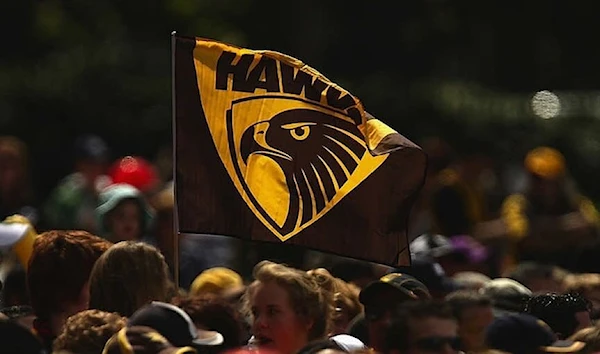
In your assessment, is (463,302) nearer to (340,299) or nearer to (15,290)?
(340,299)

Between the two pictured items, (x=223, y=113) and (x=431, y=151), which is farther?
(x=431, y=151)

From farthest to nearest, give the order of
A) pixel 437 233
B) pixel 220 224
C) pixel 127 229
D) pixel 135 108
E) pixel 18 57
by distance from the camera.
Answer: pixel 18 57
pixel 135 108
pixel 437 233
pixel 127 229
pixel 220 224

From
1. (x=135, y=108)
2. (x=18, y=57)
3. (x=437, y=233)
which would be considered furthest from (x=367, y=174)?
(x=18, y=57)

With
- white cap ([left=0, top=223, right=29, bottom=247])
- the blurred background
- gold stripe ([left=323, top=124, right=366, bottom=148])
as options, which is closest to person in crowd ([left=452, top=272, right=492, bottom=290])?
gold stripe ([left=323, top=124, right=366, bottom=148])

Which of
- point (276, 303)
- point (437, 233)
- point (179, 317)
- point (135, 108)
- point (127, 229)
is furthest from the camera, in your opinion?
point (135, 108)

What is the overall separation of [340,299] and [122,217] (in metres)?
3.36

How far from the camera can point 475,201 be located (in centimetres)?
1662

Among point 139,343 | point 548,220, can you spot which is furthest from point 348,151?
point 548,220

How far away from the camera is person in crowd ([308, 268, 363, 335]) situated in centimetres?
971

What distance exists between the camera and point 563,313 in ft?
31.9

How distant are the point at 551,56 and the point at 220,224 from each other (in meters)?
17.8

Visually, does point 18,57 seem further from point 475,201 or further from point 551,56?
point 475,201

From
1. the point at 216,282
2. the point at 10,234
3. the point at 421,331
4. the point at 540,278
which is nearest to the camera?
the point at 421,331

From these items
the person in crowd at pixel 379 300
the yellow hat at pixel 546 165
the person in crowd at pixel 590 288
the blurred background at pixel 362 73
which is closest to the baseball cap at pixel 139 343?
the person in crowd at pixel 379 300
